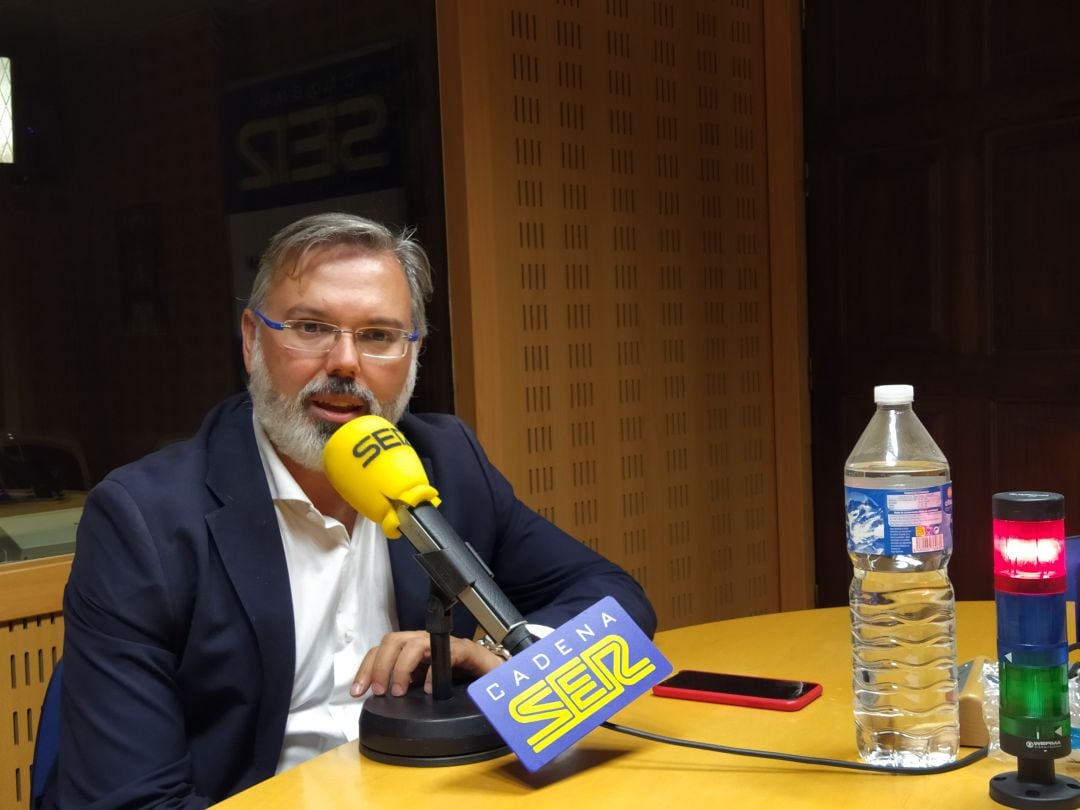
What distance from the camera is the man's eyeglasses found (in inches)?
68.1

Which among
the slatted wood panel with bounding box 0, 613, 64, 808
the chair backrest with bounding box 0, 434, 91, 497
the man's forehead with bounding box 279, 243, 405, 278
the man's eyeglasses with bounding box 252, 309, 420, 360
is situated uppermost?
the man's forehead with bounding box 279, 243, 405, 278

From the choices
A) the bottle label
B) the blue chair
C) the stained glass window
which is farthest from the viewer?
the stained glass window

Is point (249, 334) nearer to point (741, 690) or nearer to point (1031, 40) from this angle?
point (741, 690)

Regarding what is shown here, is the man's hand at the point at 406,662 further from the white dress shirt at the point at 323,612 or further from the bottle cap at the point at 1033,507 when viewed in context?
the bottle cap at the point at 1033,507

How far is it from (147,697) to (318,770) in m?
0.25

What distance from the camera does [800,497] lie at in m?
4.14

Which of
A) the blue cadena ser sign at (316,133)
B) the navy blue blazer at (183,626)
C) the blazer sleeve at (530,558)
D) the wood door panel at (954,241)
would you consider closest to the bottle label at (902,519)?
the navy blue blazer at (183,626)

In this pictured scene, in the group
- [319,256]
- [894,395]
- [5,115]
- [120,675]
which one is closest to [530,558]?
[319,256]

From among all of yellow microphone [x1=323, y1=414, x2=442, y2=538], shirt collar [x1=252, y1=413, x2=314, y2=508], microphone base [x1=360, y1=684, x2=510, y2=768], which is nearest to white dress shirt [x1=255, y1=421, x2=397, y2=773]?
shirt collar [x1=252, y1=413, x2=314, y2=508]

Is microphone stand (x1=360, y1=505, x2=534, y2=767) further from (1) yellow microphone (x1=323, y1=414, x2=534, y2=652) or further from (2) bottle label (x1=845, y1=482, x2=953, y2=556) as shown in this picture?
(2) bottle label (x1=845, y1=482, x2=953, y2=556)

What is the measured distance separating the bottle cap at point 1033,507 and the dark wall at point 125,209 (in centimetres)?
217

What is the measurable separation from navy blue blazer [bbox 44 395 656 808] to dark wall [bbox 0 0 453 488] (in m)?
1.04

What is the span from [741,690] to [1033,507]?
545 mm

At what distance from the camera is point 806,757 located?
124cm
